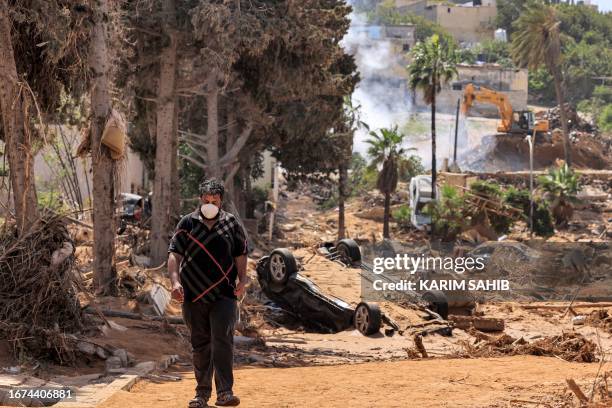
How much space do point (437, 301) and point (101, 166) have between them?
7683 millimetres

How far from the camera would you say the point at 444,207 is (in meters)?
57.0

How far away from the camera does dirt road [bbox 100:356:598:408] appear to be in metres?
9.89

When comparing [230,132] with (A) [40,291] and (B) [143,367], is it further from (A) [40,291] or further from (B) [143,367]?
(B) [143,367]

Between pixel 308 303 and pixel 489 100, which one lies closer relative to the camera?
pixel 308 303

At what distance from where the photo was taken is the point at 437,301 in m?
22.3

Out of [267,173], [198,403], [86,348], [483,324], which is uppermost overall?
[198,403]

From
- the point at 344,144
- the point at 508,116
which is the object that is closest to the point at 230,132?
the point at 344,144

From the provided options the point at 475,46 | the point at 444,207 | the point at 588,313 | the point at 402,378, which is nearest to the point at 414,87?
the point at 444,207

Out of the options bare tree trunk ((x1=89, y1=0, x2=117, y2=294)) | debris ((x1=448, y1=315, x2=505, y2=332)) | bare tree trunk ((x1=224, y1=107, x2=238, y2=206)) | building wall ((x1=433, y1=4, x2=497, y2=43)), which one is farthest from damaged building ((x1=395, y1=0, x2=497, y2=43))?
bare tree trunk ((x1=89, y1=0, x2=117, y2=294))

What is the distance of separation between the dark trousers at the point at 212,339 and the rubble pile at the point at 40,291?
10.8ft

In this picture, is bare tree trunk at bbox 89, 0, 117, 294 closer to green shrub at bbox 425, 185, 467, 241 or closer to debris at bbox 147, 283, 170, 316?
debris at bbox 147, 283, 170, 316

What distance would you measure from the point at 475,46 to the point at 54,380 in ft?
430

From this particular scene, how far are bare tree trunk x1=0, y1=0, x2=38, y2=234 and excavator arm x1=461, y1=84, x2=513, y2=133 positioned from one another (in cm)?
6328

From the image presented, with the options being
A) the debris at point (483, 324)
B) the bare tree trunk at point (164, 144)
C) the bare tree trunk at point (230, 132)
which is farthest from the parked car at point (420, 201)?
the debris at point (483, 324)
